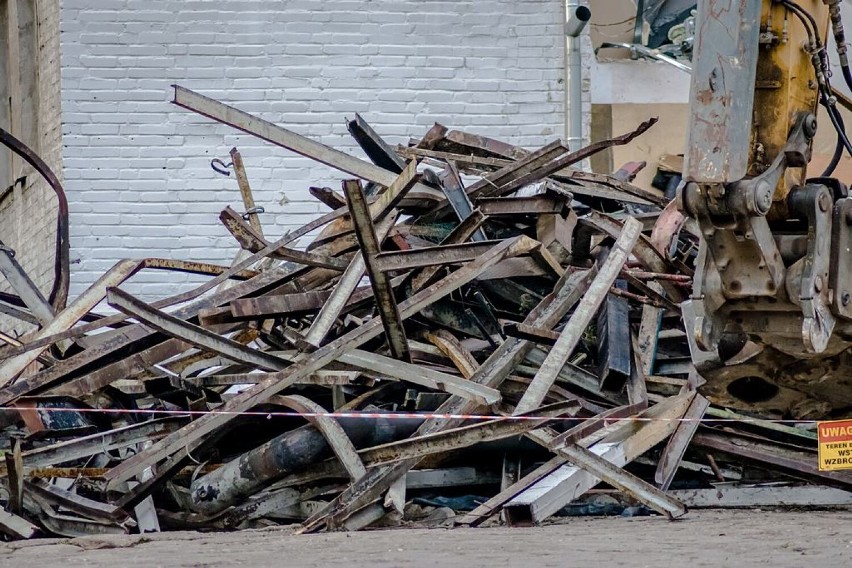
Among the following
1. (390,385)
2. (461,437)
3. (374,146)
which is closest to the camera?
(461,437)

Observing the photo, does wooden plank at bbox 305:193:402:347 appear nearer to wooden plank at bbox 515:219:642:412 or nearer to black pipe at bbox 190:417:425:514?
black pipe at bbox 190:417:425:514

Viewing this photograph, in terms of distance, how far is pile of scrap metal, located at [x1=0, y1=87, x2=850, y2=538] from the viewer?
6.64 metres

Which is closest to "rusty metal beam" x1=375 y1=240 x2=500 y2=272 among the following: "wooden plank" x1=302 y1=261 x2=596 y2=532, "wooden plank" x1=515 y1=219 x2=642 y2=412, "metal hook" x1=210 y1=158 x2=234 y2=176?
"wooden plank" x1=302 y1=261 x2=596 y2=532

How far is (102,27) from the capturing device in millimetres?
11734

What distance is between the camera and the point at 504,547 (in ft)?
18.0

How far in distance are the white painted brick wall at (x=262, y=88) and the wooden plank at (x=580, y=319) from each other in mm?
4401

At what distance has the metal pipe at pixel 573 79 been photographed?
11695 mm

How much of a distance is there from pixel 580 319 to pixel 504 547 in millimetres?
1989

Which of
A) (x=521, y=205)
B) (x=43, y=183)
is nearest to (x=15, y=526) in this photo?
(x=521, y=205)

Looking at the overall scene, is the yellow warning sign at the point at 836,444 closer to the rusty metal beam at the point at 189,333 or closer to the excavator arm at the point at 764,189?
the excavator arm at the point at 764,189

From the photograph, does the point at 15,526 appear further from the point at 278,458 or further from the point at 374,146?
the point at 374,146

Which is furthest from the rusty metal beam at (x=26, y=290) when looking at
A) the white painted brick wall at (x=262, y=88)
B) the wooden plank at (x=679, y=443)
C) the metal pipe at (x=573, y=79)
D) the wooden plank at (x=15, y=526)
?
the metal pipe at (x=573, y=79)

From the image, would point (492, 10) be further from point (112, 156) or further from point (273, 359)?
point (273, 359)

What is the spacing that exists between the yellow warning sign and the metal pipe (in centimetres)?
576
